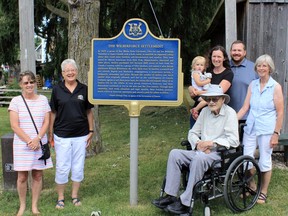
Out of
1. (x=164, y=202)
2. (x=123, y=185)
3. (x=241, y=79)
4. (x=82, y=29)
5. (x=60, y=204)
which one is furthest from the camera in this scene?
(x=82, y=29)

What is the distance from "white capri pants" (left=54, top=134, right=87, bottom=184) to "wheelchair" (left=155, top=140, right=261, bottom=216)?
1053mm

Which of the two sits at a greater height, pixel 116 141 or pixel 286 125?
pixel 286 125

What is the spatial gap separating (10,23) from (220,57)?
1093 centimetres

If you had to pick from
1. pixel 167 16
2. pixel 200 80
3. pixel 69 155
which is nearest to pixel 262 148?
pixel 200 80

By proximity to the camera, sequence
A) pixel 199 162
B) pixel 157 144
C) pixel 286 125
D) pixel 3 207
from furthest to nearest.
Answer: pixel 157 144, pixel 286 125, pixel 3 207, pixel 199 162

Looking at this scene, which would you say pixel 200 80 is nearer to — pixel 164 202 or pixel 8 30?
pixel 164 202

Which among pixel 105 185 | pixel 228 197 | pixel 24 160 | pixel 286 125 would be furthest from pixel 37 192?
pixel 286 125

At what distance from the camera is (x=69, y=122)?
4.60 metres

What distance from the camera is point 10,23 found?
1380cm

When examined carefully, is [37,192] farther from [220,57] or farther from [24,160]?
[220,57]

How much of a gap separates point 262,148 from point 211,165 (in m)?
0.82

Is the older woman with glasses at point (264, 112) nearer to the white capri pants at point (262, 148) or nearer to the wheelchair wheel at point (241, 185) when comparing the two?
the white capri pants at point (262, 148)

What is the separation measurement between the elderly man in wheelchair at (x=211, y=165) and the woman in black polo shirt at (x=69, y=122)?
1073 mm

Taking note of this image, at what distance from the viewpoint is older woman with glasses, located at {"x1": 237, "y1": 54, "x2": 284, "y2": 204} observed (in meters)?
4.53
